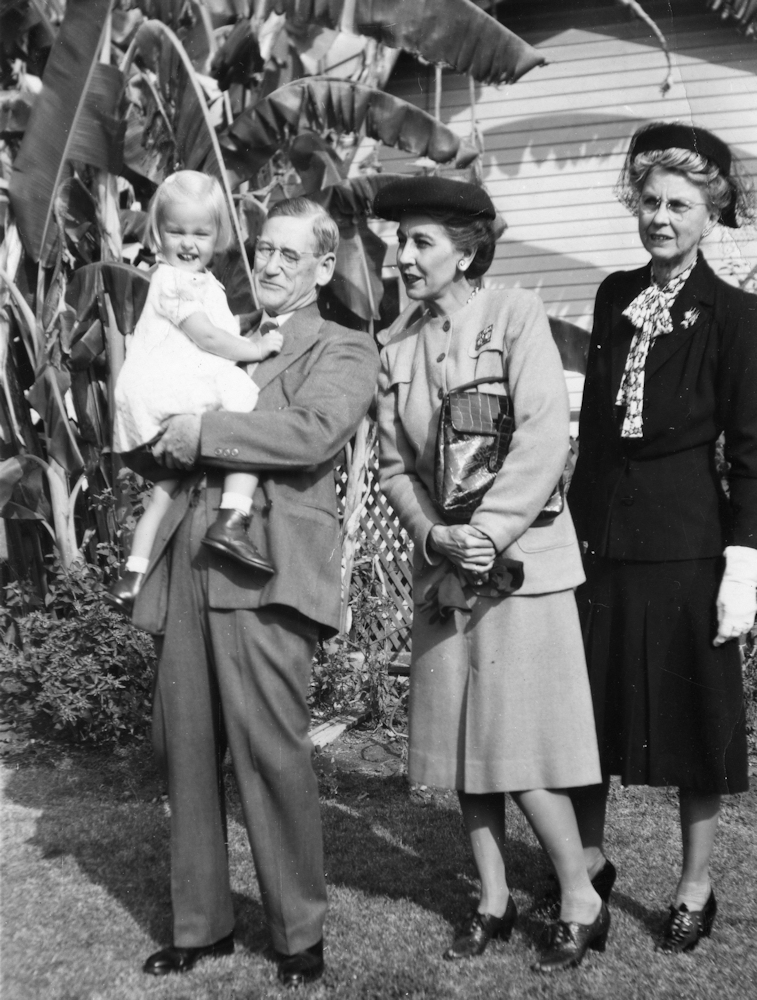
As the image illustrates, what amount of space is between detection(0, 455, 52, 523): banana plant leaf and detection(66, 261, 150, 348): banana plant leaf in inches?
34.4

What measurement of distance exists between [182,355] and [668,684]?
1.65 metres

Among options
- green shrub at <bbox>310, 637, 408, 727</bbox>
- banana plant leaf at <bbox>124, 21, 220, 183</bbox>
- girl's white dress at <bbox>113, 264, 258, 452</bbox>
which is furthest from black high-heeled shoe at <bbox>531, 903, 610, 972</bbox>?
banana plant leaf at <bbox>124, 21, 220, 183</bbox>

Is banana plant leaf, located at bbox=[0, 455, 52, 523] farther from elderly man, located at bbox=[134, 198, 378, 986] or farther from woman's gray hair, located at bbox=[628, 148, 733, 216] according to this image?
woman's gray hair, located at bbox=[628, 148, 733, 216]

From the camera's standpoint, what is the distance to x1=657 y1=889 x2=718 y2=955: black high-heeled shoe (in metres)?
3.08

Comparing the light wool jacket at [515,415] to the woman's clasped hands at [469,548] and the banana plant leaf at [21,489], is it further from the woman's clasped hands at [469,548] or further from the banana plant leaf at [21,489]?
the banana plant leaf at [21,489]

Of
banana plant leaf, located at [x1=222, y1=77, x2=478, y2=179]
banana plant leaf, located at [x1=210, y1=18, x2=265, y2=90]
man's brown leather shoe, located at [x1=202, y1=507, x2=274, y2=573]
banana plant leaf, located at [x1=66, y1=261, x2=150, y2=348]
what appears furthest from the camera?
banana plant leaf, located at [x1=210, y1=18, x2=265, y2=90]

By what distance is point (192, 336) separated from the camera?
2.85 meters

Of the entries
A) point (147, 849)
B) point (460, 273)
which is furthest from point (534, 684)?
point (147, 849)

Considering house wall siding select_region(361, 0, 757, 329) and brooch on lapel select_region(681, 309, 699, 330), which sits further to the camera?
house wall siding select_region(361, 0, 757, 329)

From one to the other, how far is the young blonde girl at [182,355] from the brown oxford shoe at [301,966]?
105 centimetres

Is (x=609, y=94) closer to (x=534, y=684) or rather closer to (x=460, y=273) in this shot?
(x=460, y=273)

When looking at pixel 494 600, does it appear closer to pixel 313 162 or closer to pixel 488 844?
pixel 488 844

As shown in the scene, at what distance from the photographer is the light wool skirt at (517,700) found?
2.88 m

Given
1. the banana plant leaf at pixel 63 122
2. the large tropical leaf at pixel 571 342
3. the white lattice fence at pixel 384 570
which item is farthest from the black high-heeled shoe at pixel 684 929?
the banana plant leaf at pixel 63 122
